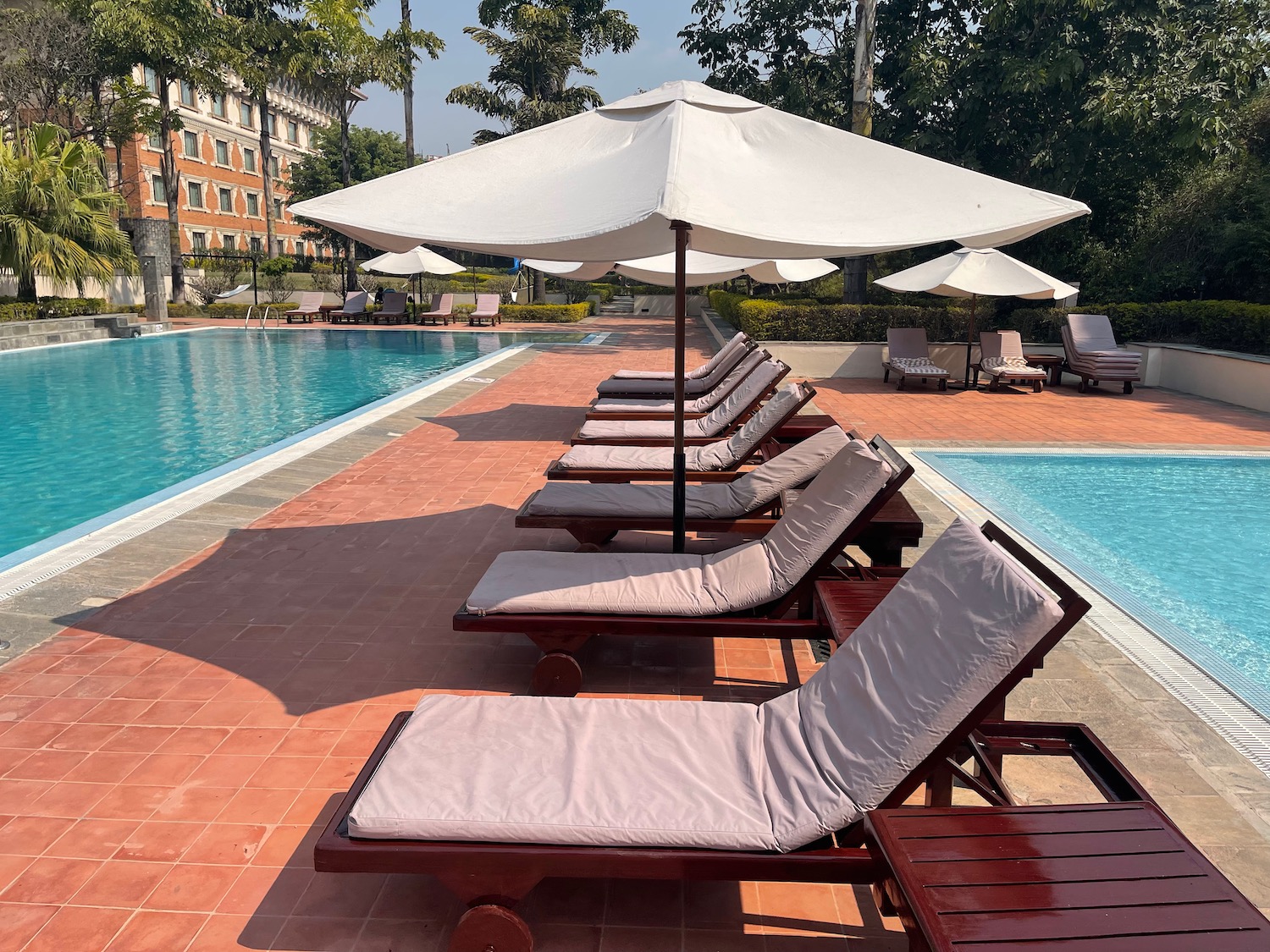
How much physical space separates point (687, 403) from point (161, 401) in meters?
9.37

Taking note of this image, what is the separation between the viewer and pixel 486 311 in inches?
1116

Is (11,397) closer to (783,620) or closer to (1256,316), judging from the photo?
(783,620)

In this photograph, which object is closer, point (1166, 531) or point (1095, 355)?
point (1166, 531)

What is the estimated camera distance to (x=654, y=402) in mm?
9789

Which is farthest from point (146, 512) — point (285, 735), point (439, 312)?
point (439, 312)

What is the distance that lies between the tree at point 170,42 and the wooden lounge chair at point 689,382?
25.5m

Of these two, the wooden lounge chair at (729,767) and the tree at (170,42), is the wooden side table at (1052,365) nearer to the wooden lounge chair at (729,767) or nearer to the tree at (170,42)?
the wooden lounge chair at (729,767)

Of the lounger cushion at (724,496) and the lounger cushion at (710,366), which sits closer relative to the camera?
the lounger cushion at (724,496)

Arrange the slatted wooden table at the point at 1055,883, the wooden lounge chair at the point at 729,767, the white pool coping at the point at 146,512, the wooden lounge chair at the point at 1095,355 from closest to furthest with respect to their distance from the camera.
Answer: the slatted wooden table at the point at 1055,883 < the wooden lounge chair at the point at 729,767 < the white pool coping at the point at 146,512 < the wooden lounge chair at the point at 1095,355

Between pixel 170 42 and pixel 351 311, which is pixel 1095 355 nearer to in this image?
pixel 351 311

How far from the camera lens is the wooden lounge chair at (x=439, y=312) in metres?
28.4

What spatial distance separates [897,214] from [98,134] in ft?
128

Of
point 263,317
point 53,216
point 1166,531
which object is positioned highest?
point 53,216

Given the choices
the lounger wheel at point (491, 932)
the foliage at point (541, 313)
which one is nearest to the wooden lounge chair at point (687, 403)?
the lounger wheel at point (491, 932)
